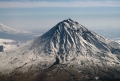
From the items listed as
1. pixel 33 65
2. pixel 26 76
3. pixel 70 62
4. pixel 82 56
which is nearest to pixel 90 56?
pixel 82 56

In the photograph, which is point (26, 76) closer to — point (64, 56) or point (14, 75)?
point (14, 75)

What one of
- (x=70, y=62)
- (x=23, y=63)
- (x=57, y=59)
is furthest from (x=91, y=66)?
(x=23, y=63)

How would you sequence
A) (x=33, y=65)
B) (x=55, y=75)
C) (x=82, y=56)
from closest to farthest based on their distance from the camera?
1. (x=55, y=75)
2. (x=33, y=65)
3. (x=82, y=56)

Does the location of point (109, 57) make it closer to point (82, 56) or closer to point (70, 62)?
point (82, 56)

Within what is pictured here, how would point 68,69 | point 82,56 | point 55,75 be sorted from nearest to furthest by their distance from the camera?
point 55,75, point 68,69, point 82,56

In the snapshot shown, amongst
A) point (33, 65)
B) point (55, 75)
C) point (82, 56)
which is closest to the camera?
point (55, 75)

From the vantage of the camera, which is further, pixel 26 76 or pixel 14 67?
pixel 14 67

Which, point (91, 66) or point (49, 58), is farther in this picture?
point (49, 58)

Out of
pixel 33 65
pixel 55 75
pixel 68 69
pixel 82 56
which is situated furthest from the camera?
pixel 82 56
